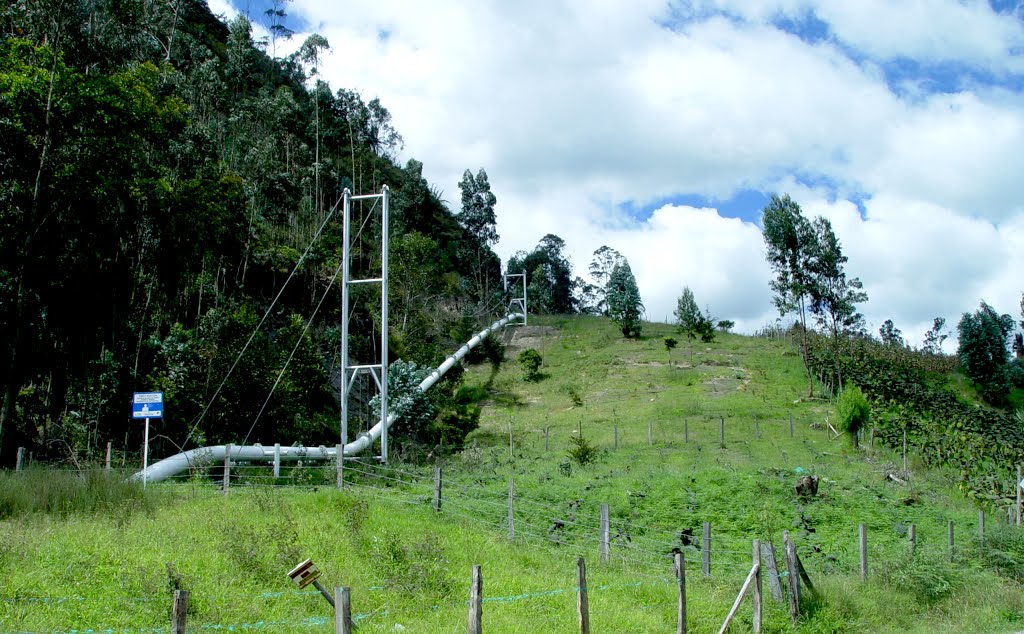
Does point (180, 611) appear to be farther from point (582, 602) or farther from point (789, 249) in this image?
point (789, 249)

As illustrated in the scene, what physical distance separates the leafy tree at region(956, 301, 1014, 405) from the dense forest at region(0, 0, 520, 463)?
33.8m

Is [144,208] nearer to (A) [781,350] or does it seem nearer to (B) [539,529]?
(B) [539,529]

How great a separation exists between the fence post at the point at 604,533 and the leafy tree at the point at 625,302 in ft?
166

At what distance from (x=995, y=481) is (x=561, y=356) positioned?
37.3 m

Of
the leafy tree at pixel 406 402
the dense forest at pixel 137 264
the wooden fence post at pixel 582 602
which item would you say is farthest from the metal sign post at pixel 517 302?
the wooden fence post at pixel 582 602

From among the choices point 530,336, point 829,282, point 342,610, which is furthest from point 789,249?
point 342,610

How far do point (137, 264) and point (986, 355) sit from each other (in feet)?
161

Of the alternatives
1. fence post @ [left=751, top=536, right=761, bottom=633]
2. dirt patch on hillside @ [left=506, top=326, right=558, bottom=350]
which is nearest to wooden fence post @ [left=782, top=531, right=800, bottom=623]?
fence post @ [left=751, top=536, right=761, bottom=633]

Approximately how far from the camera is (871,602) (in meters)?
Answer: 12.7

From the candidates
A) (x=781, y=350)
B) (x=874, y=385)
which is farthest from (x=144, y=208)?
(x=781, y=350)

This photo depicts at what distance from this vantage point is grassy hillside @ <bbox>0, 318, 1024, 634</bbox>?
984cm

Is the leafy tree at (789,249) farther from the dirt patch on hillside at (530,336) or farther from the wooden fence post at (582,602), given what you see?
the wooden fence post at (582,602)

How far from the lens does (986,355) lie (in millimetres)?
50375

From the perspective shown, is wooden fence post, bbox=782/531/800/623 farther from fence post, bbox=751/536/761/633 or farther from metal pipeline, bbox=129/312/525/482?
metal pipeline, bbox=129/312/525/482
